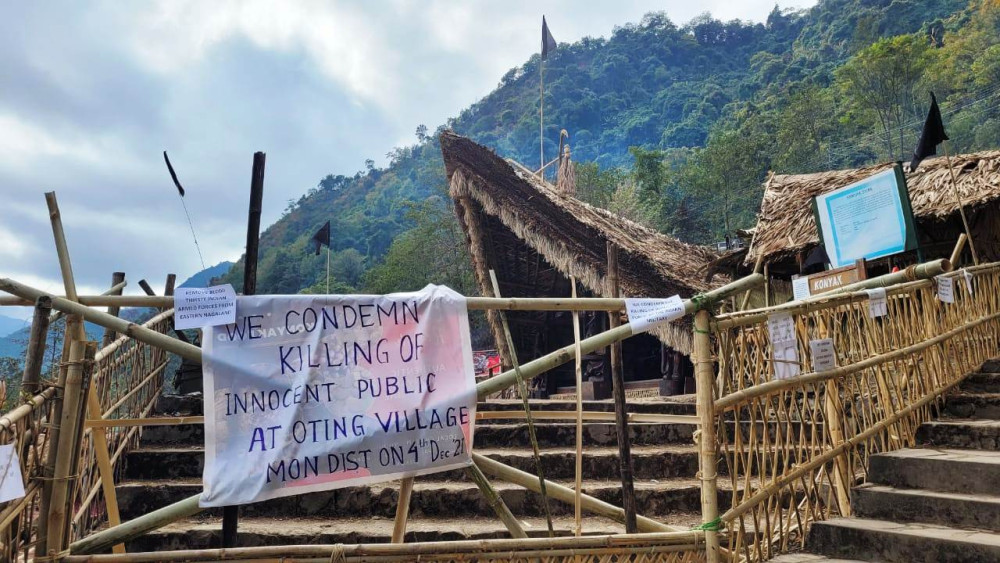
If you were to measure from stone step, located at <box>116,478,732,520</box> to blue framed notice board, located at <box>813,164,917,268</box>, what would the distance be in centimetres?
247

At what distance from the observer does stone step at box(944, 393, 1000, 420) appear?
4184 millimetres

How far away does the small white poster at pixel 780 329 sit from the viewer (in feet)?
10.3

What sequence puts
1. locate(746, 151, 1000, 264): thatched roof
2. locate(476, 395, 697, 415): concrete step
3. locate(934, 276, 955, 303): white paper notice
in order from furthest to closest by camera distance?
locate(746, 151, 1000, 264): thatched roof, locate(476, 395, 697, 415): concrete step, locate(934, 276, 955, 303): white paper notice

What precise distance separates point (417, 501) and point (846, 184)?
20.1ft

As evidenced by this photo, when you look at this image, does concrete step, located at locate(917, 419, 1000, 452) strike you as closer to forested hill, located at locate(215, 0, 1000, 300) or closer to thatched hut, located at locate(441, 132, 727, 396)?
thatched hut, located at locate(441, 132, 727, 396)

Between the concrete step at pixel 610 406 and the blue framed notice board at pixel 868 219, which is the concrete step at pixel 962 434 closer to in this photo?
the blue framed notice board at pixel 868 219

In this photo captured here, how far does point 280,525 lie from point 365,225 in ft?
167

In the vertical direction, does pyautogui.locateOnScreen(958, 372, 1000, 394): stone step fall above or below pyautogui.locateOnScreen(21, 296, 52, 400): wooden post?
below

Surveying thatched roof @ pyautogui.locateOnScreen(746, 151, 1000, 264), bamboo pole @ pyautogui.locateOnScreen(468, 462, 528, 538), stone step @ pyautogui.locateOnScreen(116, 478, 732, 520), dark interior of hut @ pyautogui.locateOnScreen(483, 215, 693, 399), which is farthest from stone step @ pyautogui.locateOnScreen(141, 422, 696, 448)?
dark interior of hut @ pyautogui.locateOnScreen(483, 215, 693, 399)

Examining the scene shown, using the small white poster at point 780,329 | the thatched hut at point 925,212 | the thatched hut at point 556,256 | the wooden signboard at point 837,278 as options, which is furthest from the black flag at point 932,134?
the small white poster at point 780,329

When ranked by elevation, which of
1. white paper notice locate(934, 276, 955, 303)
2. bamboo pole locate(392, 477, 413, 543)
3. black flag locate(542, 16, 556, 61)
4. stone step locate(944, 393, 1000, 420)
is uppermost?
black flag locate(542, 16, 556, 61)

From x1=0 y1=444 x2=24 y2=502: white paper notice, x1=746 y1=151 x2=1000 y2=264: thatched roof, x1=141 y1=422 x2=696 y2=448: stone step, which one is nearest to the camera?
x1=0 y1=444 x2=24 y2=502: white paper notice

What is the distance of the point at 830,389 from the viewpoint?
349 cm

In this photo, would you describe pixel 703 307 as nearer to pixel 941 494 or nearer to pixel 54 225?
pixel 941 494
